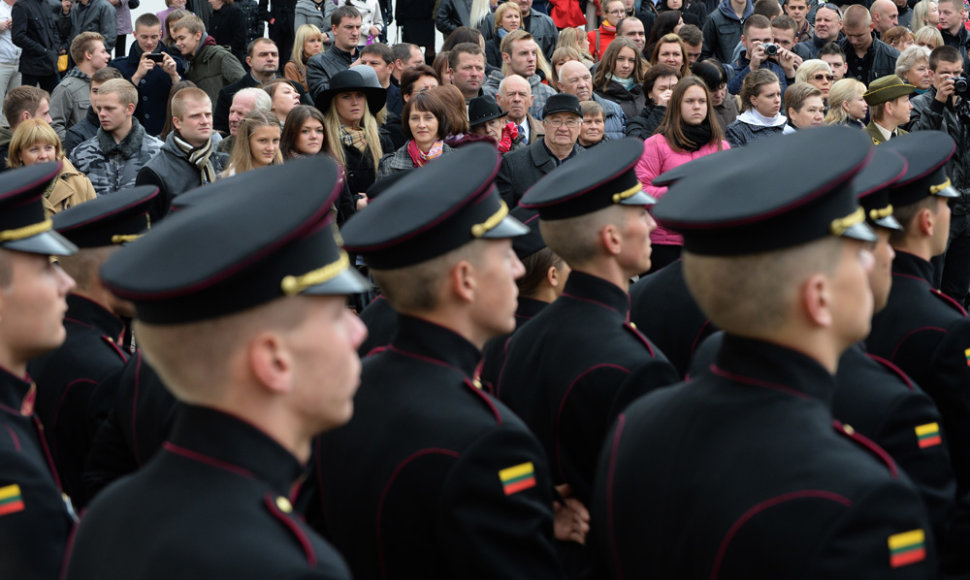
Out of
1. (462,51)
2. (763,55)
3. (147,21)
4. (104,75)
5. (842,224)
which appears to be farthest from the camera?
(763,55)

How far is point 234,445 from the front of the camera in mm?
1816

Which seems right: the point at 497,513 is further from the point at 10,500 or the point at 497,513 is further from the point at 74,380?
the point at 74,380

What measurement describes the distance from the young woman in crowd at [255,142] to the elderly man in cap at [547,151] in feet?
4.83

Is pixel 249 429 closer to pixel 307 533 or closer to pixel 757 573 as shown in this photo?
pixel 307 533

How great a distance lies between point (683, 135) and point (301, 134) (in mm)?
2398

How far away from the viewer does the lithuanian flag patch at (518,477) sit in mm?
2471

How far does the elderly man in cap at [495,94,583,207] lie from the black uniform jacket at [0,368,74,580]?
5.03 m

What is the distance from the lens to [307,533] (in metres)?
1.78

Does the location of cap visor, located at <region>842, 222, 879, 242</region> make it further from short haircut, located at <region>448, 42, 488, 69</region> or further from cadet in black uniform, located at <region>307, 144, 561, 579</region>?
short haircut, located at <region>448, 42, 488, 69</region>

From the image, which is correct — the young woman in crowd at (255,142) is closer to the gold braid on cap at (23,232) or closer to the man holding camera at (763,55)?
the gold braid on cap at (23,232)

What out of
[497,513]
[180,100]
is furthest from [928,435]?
[180,100]

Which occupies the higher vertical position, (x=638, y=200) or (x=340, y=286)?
(x=340, y=286)

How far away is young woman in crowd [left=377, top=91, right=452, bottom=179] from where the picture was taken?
23.9ft

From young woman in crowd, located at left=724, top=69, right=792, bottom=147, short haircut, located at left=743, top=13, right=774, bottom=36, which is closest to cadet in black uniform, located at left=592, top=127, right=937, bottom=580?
young woman in crowd, located at left=724, top=69, right=792, bottom=147
